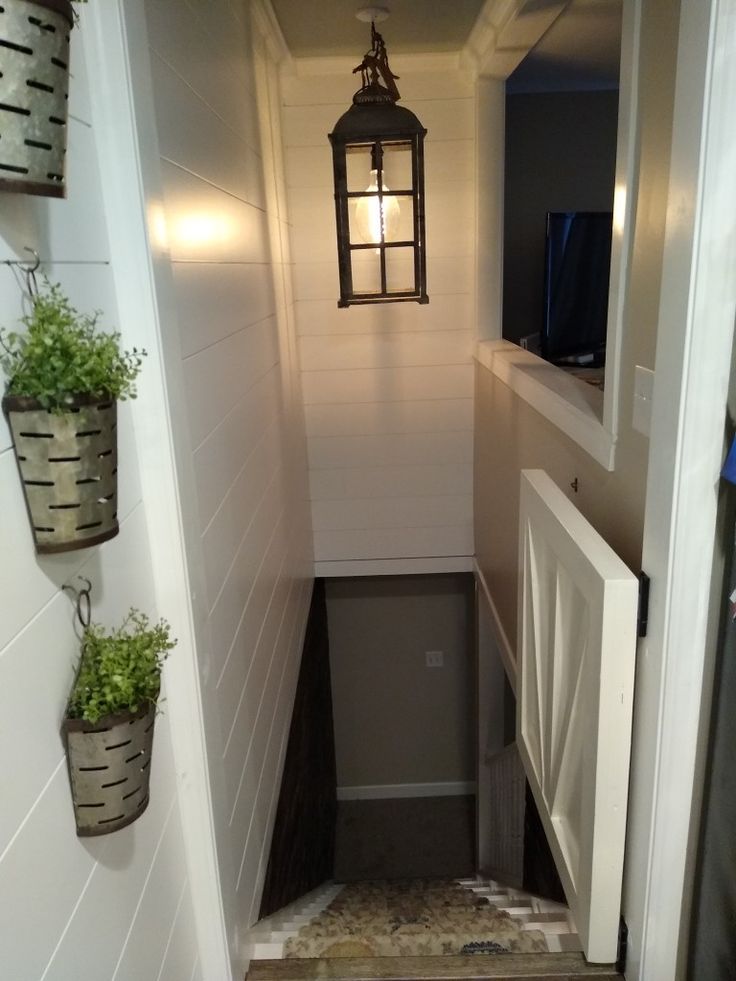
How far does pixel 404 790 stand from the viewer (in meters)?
4.91

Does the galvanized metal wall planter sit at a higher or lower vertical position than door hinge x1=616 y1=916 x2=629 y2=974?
higher

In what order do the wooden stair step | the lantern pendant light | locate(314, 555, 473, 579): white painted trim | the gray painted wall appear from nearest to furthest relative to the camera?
the wooden stair step, the lantern pendant light, locate(314, 555, 473, 579): white painted trim, the gray painted wall

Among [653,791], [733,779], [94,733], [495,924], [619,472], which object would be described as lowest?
[495,924]

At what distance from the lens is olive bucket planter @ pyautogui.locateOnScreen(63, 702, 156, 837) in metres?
0.90

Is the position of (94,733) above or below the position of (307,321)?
below

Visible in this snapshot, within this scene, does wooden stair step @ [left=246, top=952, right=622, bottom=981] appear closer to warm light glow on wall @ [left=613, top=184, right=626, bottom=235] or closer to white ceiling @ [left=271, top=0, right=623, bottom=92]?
warm light glow on wall @ [left=613, top=184, right=626, bottom=235]

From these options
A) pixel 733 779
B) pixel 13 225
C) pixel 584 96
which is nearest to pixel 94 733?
pixel 13 225

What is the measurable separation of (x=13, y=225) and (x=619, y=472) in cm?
125

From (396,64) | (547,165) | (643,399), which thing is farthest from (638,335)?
(547,165)

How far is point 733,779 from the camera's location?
121 centimetres

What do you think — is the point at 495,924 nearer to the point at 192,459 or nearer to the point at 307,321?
the point at 192,459

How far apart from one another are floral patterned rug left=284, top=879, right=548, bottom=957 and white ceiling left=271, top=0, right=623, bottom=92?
8.82ft

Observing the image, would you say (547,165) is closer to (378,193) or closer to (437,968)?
(378,193)

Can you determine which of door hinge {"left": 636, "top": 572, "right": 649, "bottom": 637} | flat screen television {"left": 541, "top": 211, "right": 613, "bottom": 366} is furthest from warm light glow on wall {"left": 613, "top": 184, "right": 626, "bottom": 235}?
flat screen television {"left": 541, "top": 211, "right": 613, "bottom": 366}
